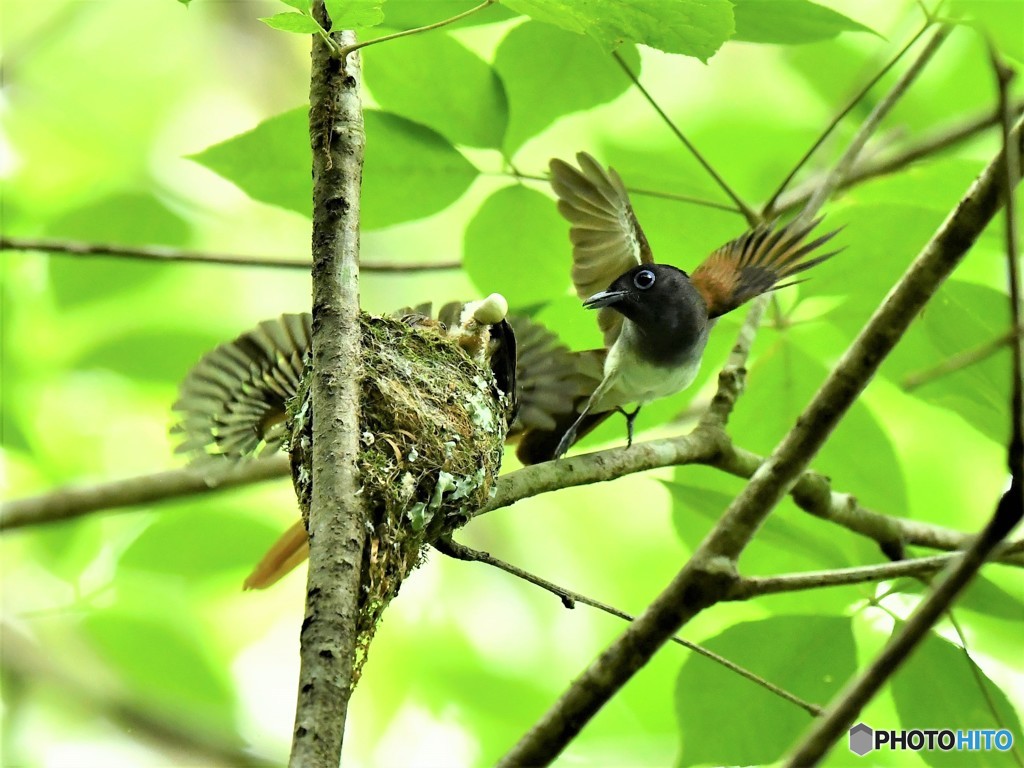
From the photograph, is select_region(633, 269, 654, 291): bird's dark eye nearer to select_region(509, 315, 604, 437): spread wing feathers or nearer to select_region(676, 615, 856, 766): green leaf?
select_region(509, 315, 604, 437): spread wing feathers

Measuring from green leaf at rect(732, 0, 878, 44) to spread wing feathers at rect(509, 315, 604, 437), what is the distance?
1202mm

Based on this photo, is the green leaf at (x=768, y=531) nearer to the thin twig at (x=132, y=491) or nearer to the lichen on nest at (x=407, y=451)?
the lichen on nest at (x=407, y=451)

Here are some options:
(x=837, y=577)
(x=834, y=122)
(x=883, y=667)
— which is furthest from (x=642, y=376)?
(x=883, y=667)

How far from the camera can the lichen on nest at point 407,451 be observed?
2154 millimetres

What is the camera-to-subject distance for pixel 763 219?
9.80 feet

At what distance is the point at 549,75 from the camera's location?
262cm

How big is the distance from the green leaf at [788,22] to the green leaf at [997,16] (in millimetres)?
813

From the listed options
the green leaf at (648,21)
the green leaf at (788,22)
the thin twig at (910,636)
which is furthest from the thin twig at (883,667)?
the green leaf at (788,22)

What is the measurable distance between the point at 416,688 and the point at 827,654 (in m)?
2.45

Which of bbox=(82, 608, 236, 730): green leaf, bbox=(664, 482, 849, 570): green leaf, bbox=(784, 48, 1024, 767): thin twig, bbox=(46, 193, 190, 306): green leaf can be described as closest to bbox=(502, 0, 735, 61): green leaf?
bbox=(784, 48, 1024, 767): thin twig

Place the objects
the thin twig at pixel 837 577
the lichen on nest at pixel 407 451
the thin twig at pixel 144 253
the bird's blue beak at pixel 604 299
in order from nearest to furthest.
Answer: the thin twig at pixel 837 577 < the lichen on nest at pixel 407 451 < the bird's blue beak at pixel 604 299 < the thin twig at pixel 144 253

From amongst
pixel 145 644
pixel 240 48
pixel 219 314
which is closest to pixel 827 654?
pixel 145 644

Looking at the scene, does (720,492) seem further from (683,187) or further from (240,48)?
(240,48)

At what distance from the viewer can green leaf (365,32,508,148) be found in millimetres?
2549
